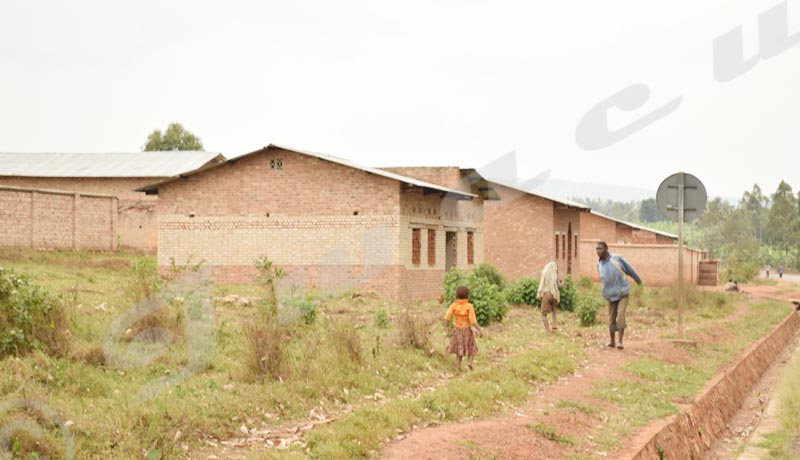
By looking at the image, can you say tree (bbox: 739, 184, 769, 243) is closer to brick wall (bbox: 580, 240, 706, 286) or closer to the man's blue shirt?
brick wall (bbox: 580, 240, 706, 286)

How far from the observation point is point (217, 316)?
1591 centimetres

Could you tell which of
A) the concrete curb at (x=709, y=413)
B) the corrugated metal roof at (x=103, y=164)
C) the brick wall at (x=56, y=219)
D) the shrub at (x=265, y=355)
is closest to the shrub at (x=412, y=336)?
the shrub at (x=265, y=355)

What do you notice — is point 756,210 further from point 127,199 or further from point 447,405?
point 447,405

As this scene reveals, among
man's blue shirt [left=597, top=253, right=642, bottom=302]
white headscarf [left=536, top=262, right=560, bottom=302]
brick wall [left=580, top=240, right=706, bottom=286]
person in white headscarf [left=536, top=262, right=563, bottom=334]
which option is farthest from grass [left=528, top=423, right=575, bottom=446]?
brick wall [left=580, top=240, right=706, bottom=286]

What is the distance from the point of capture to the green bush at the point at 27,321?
10453mm

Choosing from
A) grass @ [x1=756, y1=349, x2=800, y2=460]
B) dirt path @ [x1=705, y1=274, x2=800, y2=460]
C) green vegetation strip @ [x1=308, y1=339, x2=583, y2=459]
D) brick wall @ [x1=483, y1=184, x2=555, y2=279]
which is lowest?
dirt path @ [x1=705, y1=274, x2=800, y2=460]

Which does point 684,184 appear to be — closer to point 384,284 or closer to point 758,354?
point 758,354

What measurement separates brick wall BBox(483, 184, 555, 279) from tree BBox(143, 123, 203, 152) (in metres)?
35.6

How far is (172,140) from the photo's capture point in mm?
64938

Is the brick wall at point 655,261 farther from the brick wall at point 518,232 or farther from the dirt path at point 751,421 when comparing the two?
the dirt path at point 751,421

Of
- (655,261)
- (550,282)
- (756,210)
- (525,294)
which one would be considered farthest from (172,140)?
(756,210)

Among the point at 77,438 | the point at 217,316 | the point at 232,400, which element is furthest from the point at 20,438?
the point at 217,316

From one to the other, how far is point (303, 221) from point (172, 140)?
138ft

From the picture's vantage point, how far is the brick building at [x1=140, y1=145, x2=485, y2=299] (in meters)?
25.1
